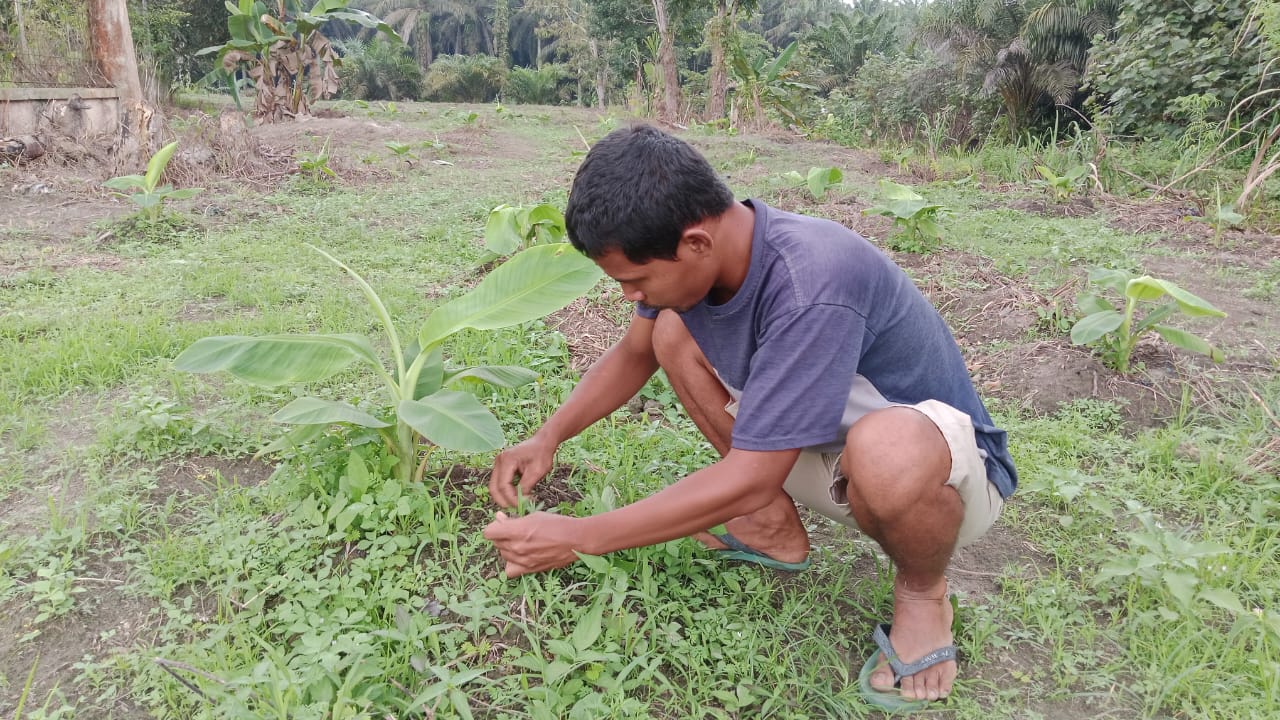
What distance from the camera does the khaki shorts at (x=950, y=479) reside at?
149cm

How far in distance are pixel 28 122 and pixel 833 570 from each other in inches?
309

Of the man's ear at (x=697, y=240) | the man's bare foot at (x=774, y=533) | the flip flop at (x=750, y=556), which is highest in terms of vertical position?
the man's ear at (x=697, y=240)

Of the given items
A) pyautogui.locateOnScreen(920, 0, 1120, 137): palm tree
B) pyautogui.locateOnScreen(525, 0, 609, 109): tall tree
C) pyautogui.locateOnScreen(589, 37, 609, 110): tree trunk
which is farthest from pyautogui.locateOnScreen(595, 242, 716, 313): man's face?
pyautogui.locateOnScreen(525, 0, 609, 109): tall tree

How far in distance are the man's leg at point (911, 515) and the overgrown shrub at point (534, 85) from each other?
2814 cm

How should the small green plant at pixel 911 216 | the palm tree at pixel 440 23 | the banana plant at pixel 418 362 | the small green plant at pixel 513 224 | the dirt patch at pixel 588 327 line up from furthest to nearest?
the palm tree at pixel 440 23 < the small green plant at pixel 911 216 < the small green plant at pixel 513 224 < the dirt patch at pixel 588 327 < the banana plant at pixel 418 362

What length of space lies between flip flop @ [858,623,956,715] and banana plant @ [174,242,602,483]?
903 mm

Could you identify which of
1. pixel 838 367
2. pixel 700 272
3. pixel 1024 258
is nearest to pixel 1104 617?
pixel 838 367

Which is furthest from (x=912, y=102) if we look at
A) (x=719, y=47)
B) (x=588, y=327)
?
(x=588, y=327)

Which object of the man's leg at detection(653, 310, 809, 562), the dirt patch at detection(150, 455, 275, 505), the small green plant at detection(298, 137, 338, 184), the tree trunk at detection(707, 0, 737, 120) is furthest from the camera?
the tree trunk at detection(707, 0, 737, 120)

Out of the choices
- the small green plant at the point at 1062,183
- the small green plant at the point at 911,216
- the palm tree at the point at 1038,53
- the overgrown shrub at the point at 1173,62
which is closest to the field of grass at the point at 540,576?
the small green plant at the point at 911,216

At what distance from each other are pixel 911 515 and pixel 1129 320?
1877mm

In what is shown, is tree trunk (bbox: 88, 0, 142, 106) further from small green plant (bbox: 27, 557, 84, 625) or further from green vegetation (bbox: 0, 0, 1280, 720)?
small green plant (bbox: 27, 557, 84, 625)

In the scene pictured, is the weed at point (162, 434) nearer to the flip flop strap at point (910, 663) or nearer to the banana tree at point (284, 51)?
the flip flop strap at point (910, 663)

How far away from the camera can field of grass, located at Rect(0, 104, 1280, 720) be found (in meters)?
1.50
